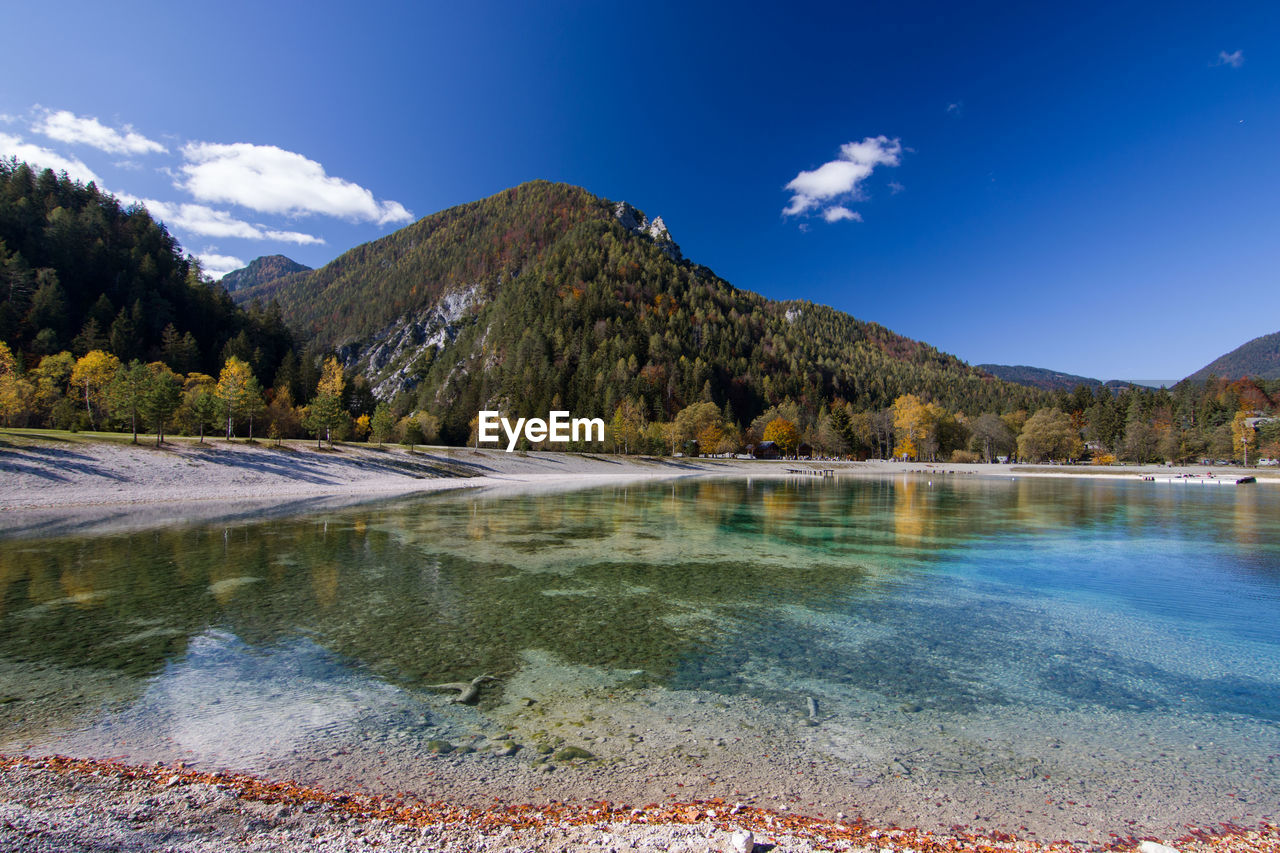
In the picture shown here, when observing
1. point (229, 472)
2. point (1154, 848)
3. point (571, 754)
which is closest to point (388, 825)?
point (571, 754)

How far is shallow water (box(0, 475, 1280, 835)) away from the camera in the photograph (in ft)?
19.5

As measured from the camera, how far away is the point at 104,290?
102562 mm

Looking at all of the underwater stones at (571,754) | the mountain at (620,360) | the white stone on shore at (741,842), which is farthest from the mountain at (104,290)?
the white stone on shore at (741,842)

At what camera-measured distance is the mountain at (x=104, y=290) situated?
87.1m

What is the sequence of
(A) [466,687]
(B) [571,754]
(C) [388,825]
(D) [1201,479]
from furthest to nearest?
(D) [1201,479]
(A) [466,687]
(B) [571,754]
(C) [388,825]

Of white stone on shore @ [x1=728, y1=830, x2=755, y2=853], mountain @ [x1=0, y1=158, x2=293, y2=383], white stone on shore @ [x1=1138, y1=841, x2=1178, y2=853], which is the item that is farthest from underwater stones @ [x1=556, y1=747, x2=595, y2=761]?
mountain @ [x1=0, y1=158, x2=293, y2=383]

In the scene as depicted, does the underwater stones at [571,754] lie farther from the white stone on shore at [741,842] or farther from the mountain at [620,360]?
the mountain at [620,360]

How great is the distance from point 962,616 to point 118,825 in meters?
14.2

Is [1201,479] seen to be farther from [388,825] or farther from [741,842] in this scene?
[388,825]

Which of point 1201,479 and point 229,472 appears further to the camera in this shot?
point 1201,479

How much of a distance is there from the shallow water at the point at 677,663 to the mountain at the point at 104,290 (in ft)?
322

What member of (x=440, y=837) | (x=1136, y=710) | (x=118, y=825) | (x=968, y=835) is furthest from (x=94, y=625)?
(x=1136, y=710)

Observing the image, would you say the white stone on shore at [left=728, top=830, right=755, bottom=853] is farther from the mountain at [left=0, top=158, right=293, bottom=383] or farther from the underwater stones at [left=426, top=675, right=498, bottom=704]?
the mountain at [left=0, top=158, right=293, bottom=383]

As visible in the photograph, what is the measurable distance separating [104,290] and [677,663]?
464ft
